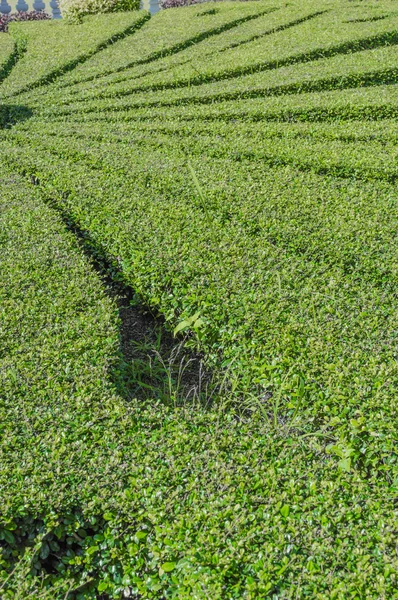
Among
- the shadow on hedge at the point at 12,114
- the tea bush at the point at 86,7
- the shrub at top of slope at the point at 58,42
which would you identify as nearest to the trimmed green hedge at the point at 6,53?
the shrub at top of slope at the point at 58,42

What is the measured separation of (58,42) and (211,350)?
8.96 m

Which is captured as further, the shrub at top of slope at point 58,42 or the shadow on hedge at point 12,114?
the shrub at top of slope at point 58,42

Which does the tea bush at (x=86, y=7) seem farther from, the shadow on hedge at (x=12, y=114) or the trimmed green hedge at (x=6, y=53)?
the shadow on hedge at (x=12, y=114)

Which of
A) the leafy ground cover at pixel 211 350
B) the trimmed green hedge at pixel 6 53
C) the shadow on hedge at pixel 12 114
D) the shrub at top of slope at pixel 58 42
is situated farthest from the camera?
the trimmed green hedge at pixel 6 53

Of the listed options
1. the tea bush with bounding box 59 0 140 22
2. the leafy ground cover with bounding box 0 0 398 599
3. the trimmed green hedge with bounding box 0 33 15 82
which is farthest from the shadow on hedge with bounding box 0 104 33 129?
the tea bush with bounding box 59 0 140 22

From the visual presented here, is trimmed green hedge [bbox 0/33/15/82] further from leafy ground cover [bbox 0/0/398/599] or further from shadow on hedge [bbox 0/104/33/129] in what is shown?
leafy ground cover [bbox 0/0/398/599]

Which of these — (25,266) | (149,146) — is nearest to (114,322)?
(25,266)

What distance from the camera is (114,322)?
4094 mm

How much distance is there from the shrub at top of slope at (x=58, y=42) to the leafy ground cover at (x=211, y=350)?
182 centimetres

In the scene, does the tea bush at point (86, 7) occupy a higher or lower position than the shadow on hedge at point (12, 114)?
higher

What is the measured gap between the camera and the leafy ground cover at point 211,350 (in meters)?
2.74

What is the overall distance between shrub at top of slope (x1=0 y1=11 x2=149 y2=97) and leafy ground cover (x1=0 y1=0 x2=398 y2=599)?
1816mm

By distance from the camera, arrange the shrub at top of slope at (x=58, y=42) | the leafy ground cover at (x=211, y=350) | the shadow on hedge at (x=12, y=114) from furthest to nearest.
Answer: the shrub at top of slope at (x=58, y=42), the shadow on hedge at (x=12, y=114), the leafy ground cover at (x=211, y=350)

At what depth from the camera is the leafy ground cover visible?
2.74 metres
